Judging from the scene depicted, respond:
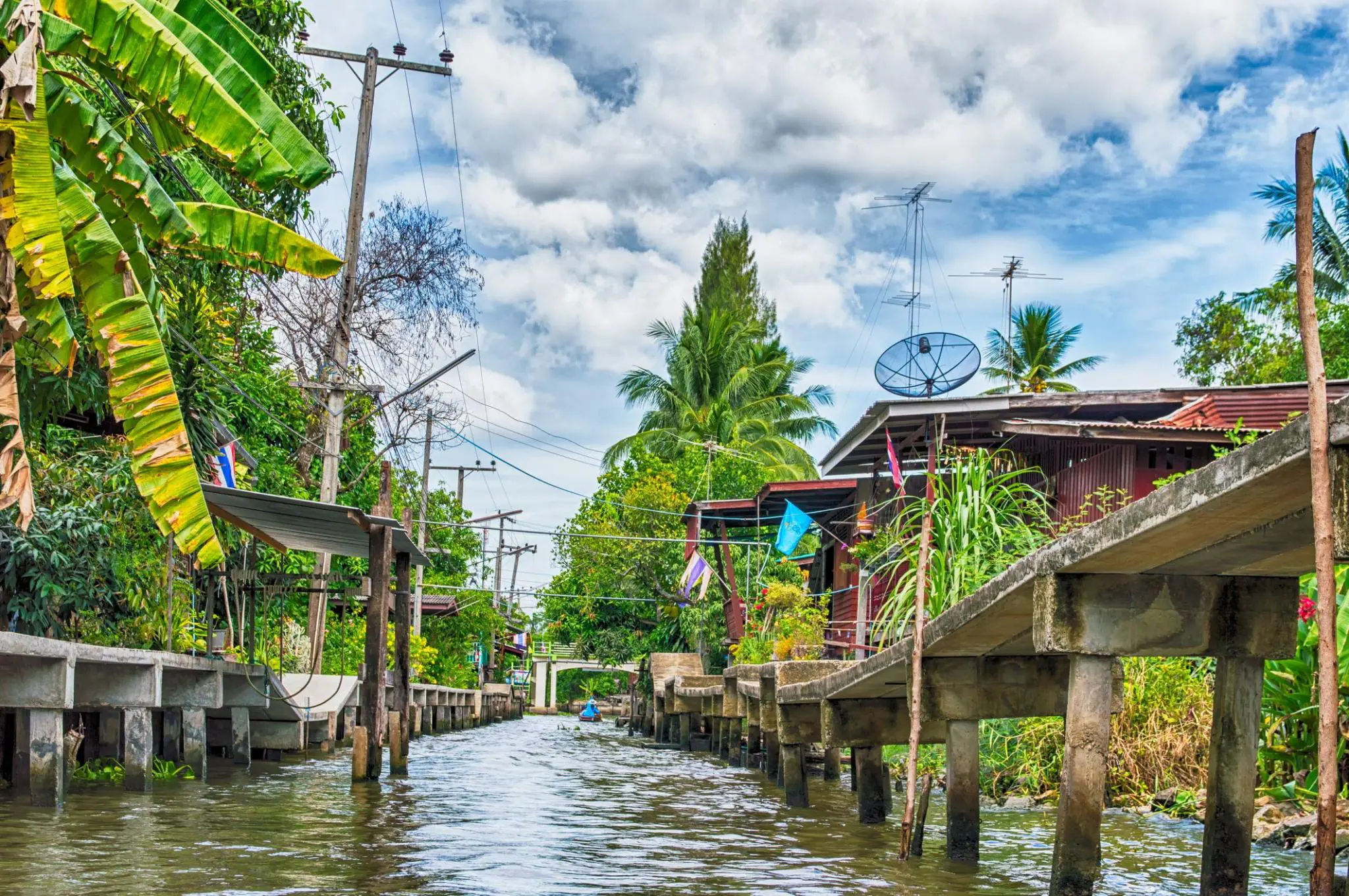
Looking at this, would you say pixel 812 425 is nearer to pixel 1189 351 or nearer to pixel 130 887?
pixel 1189 351

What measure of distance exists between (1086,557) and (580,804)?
8.06 m

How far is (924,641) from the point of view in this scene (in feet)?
27.4

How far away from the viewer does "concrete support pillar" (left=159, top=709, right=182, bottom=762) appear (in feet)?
46.0

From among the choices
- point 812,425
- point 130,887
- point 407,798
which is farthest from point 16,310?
point 812,425

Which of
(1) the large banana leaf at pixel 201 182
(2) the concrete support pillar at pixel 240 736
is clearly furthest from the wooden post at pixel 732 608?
(1) the large banana leaf at pixel 201 182

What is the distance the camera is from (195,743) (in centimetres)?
1371

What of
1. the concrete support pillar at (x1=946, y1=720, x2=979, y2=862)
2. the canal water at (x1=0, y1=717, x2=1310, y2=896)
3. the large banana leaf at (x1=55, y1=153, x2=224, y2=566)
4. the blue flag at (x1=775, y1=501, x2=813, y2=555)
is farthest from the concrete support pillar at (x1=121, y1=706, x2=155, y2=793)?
the blue flag at (x1=775, y1=501, x2=813, y2=555)

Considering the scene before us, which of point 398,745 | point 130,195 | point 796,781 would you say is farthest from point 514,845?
point 398,745

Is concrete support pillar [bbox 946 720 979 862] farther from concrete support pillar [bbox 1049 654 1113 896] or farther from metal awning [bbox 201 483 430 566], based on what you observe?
metal awning [bbox 201 483 430 566]

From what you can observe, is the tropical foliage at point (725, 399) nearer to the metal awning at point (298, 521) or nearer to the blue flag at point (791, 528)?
the blue flag at point (791, 528)

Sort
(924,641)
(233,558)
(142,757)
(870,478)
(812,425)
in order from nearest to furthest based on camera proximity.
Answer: (924,641)
(142,757)
(233,558)
(870,478)
(812,425)

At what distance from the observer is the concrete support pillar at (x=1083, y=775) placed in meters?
6.47

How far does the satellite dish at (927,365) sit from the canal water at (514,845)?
6029 millimetres

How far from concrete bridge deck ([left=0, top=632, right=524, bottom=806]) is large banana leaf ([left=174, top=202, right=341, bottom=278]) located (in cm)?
299
